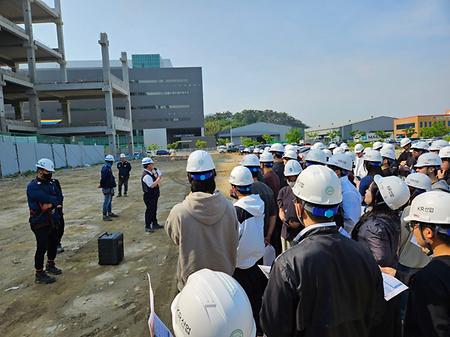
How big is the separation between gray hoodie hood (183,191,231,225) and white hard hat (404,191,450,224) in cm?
138

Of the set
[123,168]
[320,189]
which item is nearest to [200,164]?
[320,189]

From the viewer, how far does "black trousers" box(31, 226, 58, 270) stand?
17.3 feet

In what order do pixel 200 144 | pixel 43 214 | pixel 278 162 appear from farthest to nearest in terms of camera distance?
pixel 200 144 < pixel 278 162 < pixel 43 214

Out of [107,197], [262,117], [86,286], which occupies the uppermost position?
[262,117]

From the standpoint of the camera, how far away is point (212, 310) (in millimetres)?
1127

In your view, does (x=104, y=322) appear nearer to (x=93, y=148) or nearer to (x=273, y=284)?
(x=273, y=284)

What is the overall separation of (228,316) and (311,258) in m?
0.62

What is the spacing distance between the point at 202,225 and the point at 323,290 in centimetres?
133

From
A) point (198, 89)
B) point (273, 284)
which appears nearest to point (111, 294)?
point (273, 284)

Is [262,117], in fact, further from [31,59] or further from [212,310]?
[212,310]

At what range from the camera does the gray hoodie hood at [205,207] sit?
2.69 m

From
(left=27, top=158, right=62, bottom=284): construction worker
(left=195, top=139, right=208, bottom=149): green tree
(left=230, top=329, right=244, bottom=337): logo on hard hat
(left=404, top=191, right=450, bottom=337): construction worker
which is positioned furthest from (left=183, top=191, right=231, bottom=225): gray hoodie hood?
(left=195, top=139, right=208, bottom=149): green tree

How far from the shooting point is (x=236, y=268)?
10.7ft

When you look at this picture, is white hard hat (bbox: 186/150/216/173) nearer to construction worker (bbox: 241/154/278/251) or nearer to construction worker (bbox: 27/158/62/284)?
construction worker (bbox: 241/154/278/251)
